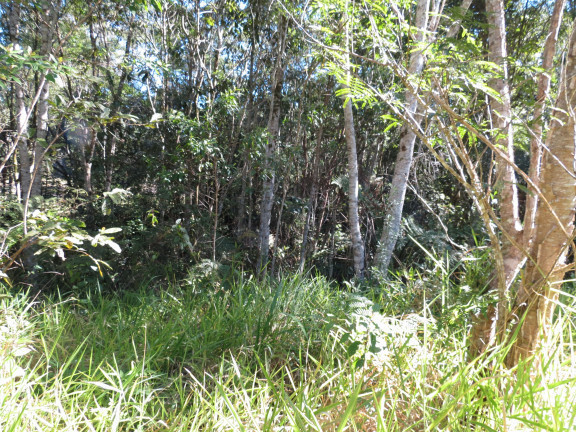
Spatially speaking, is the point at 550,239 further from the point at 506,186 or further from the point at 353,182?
the point at 353,182

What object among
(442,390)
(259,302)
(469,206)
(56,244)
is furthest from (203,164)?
(469,206)

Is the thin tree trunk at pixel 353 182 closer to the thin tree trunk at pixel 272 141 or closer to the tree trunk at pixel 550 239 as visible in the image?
the thin tree trunk at pixel 272 141

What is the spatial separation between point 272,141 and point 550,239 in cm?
387

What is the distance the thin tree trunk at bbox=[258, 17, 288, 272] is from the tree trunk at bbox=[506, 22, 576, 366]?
11.0ft

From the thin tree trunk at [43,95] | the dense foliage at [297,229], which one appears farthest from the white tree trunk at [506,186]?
the thin tree trunk at [43,95]

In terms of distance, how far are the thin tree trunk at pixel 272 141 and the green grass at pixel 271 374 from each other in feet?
7.31

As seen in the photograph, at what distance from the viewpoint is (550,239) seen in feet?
5.21

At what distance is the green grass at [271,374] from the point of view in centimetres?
143

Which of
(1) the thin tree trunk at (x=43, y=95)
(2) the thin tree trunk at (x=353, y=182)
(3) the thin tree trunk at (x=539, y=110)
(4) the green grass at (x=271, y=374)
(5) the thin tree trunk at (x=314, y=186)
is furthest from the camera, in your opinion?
(5) the thin tree trunk at (x=314, y=186)

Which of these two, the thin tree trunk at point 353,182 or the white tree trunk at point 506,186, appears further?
the thin tree trunk at point 353,182

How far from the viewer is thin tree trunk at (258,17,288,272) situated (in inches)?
189

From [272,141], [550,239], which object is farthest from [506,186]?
[272,141]

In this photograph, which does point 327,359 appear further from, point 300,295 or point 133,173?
point 133,173

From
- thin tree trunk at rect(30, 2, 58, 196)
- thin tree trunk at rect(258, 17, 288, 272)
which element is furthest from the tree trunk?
thin tree trunk at rect(30, 2, 58, 196)
